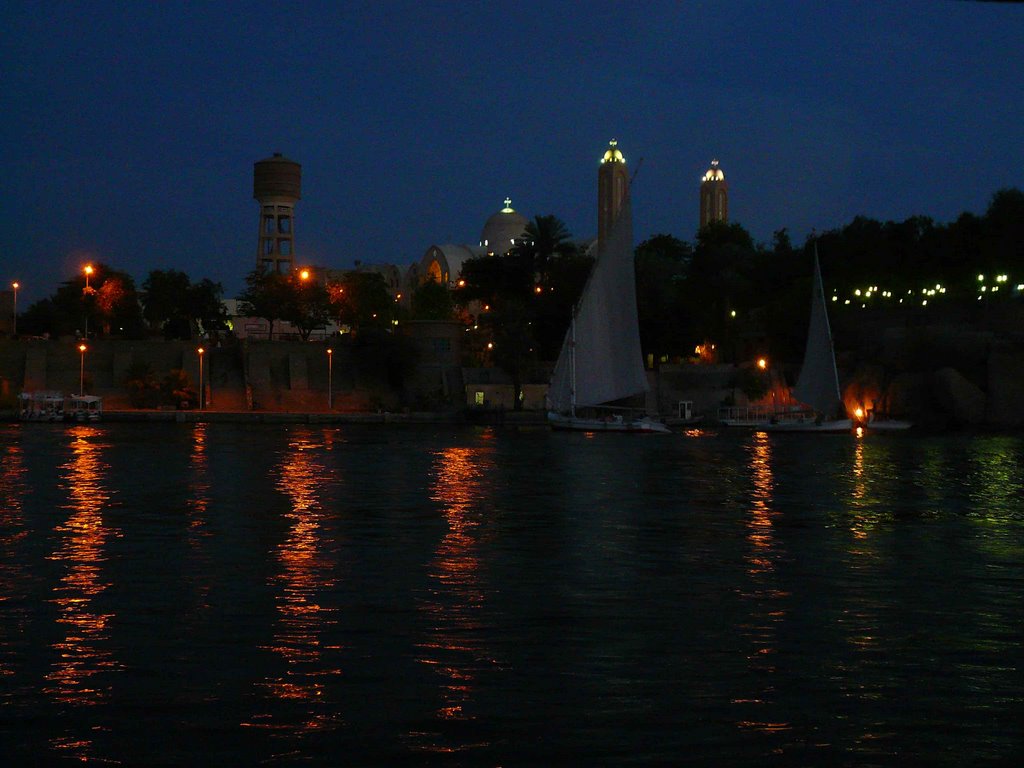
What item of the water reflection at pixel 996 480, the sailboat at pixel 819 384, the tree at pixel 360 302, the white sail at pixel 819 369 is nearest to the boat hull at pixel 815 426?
the sailboat at pixel 819 384

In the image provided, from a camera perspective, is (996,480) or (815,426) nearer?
(996,480)

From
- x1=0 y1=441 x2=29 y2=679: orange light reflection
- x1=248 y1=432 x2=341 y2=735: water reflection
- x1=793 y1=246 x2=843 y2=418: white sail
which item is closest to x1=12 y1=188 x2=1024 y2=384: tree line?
x1=793 y1=246 x2=843 y2=418: white sail

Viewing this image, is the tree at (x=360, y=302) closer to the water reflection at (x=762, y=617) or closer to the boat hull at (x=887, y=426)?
the boat hull at (x=887, y=426)

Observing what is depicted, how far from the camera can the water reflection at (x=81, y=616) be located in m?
11.0

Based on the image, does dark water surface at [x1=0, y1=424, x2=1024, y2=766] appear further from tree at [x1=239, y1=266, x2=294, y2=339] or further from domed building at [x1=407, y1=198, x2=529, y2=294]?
domed building at [x1=407, y1=198, x2=529, y2=294]

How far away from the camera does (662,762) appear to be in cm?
927

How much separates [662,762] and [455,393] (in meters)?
81.2

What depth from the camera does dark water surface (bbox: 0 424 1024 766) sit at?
32.4ft

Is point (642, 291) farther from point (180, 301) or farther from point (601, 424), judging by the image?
point (180, 301)

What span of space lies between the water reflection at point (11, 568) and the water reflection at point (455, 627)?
3975 millimetres

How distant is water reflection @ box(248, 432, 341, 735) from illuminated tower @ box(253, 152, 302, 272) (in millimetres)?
91722

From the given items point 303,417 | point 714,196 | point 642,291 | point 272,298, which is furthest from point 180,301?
point 714,196

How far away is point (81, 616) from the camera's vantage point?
572 inches

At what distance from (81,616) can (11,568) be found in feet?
14.2
